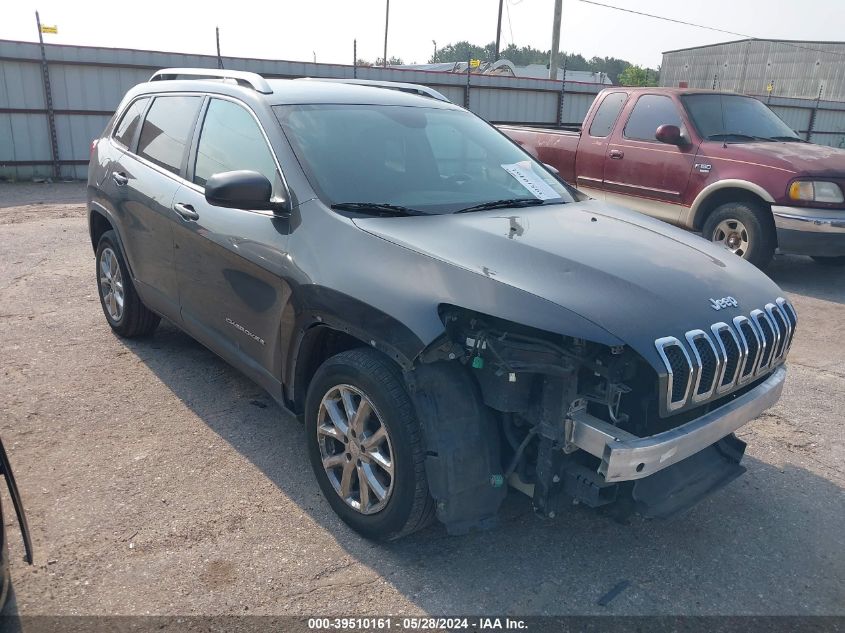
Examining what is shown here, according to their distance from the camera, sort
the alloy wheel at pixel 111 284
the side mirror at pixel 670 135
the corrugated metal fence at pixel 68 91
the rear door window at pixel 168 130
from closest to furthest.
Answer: the rear door window at pixel 168 130
the alloy wheel at pixel 111 284
the side mirror at pixel 670 135
the corrugated metal fence at pixel 68 91

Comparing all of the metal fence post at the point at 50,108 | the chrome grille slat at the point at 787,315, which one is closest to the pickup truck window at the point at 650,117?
the chrome grille slat at the point at 787,315

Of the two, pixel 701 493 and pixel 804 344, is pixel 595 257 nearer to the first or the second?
pixel 701 493

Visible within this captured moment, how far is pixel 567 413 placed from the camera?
246cm

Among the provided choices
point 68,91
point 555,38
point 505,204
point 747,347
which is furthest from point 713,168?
point 555,38

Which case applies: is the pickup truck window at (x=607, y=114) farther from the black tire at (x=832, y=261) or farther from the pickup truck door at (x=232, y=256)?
the pickup truck door at (x=232, y=256)

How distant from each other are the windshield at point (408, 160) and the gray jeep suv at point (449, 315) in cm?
→ 1

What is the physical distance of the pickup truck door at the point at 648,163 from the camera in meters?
7.77

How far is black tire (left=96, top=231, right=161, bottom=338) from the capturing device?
493cm

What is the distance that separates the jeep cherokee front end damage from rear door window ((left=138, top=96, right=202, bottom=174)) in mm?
2398

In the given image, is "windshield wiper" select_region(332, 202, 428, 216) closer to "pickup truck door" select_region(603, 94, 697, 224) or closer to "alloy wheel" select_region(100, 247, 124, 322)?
"alloy wheel" select_region(100, 247, 124, 322)

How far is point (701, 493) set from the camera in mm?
2811

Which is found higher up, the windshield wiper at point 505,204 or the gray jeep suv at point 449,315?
the windshield wiper at point 505,204

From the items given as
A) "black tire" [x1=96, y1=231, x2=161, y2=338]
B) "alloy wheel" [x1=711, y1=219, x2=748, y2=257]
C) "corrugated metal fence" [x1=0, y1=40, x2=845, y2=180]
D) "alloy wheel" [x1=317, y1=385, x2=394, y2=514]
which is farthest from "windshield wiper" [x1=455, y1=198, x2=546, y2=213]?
"corrugated metal fence" [x1=0, y1=40, x2=845, y2=180]

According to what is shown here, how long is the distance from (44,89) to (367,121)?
13188mm
